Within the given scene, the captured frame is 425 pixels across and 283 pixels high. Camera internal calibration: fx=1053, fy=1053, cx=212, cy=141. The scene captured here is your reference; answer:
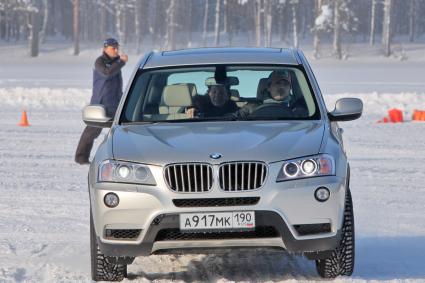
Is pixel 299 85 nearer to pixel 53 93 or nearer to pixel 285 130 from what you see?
pixel 285 130

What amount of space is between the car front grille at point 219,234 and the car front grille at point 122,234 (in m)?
0.15

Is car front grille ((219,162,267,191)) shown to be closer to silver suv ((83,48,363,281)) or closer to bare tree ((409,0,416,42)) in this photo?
silver suv ((83,48,363,281))

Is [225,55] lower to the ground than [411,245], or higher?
higher

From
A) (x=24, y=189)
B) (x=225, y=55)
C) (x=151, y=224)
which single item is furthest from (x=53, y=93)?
(x=151, y=224)

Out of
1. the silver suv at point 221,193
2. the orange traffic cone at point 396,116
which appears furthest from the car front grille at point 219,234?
the orange traffic cone at point 396,116

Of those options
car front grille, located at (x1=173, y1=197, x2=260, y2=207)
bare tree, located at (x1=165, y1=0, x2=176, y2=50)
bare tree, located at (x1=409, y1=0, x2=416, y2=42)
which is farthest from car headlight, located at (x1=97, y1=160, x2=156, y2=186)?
bare tree, located at (x1=409, y1=0, x2=416, y2=42)

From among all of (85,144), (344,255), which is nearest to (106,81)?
(85,144)

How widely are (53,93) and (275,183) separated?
21930 millimetres

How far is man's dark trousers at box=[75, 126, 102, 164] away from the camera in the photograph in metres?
14.0

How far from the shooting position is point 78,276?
7.09 metres

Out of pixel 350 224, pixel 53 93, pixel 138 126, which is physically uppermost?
pixel 138 126

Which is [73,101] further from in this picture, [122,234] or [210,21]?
[210,21]

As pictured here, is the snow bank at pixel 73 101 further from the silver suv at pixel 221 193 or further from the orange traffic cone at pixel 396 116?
the silver suv at pixel 221 193

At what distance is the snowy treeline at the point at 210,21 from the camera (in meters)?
84.8
